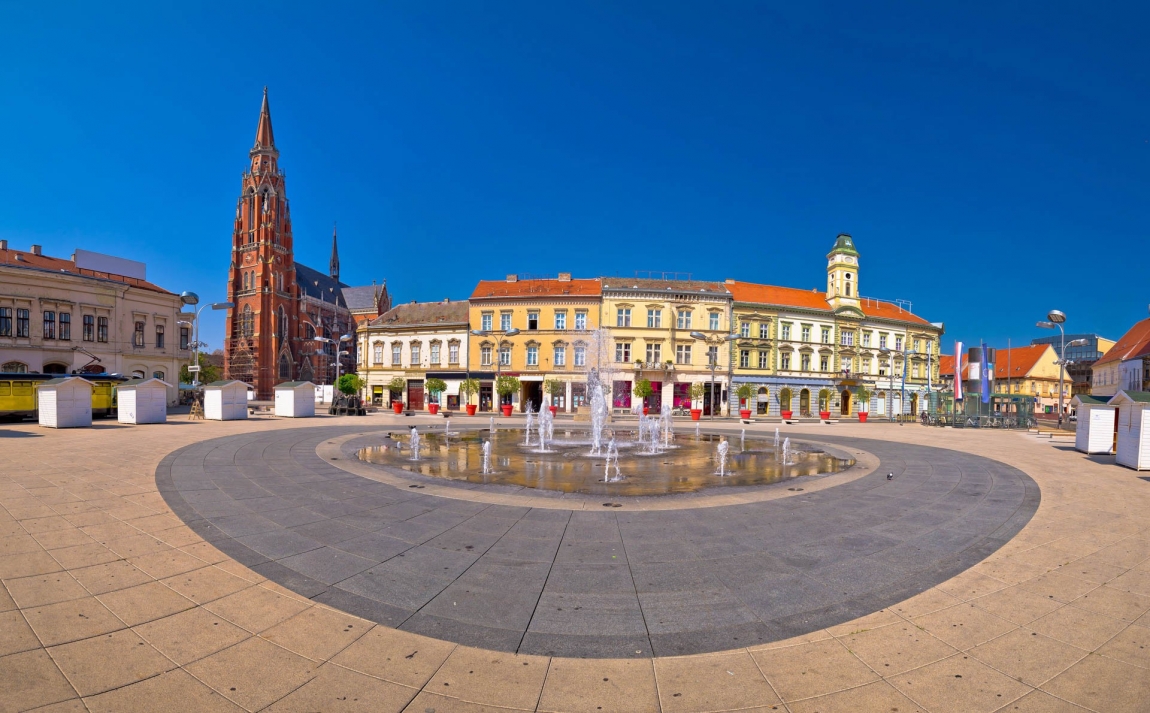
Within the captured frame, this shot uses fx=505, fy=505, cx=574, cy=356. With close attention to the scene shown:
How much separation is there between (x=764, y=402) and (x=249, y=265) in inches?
Result: 2762

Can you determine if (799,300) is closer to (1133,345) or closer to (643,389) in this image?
(643,389)

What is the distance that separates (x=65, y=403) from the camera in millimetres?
19219

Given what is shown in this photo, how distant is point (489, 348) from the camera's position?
4841cm

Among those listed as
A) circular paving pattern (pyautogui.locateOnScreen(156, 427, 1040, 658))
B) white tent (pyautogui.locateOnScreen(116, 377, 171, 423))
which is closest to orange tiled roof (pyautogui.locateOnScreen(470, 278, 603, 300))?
white tent (pyautogui.locateOnScreen(116, 377, 171, 423))

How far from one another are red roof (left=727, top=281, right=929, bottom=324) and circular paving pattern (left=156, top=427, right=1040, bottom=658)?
4060 centimetres

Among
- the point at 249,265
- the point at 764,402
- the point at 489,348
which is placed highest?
the point at 249,265

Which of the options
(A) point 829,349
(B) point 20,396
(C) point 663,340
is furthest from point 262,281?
(A) point 829,349

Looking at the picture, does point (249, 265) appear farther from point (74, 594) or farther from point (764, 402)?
point (74, 594)

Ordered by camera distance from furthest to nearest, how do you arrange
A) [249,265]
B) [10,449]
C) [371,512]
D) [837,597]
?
[249,265], [10,449], [371,512], [837,597]

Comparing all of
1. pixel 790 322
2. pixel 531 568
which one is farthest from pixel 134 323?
pixel 790 322

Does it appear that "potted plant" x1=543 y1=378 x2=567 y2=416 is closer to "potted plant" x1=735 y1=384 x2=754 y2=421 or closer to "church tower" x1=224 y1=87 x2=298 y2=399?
"potted plant" x1=735 y1=384 x2=754 y2=421

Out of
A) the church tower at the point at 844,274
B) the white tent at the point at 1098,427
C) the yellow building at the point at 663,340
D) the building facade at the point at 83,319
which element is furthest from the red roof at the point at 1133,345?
the building facade at the point at 83,319

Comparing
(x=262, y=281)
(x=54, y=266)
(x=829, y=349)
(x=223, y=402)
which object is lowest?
(x=223, y=402)

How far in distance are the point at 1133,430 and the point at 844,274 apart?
41.6m
